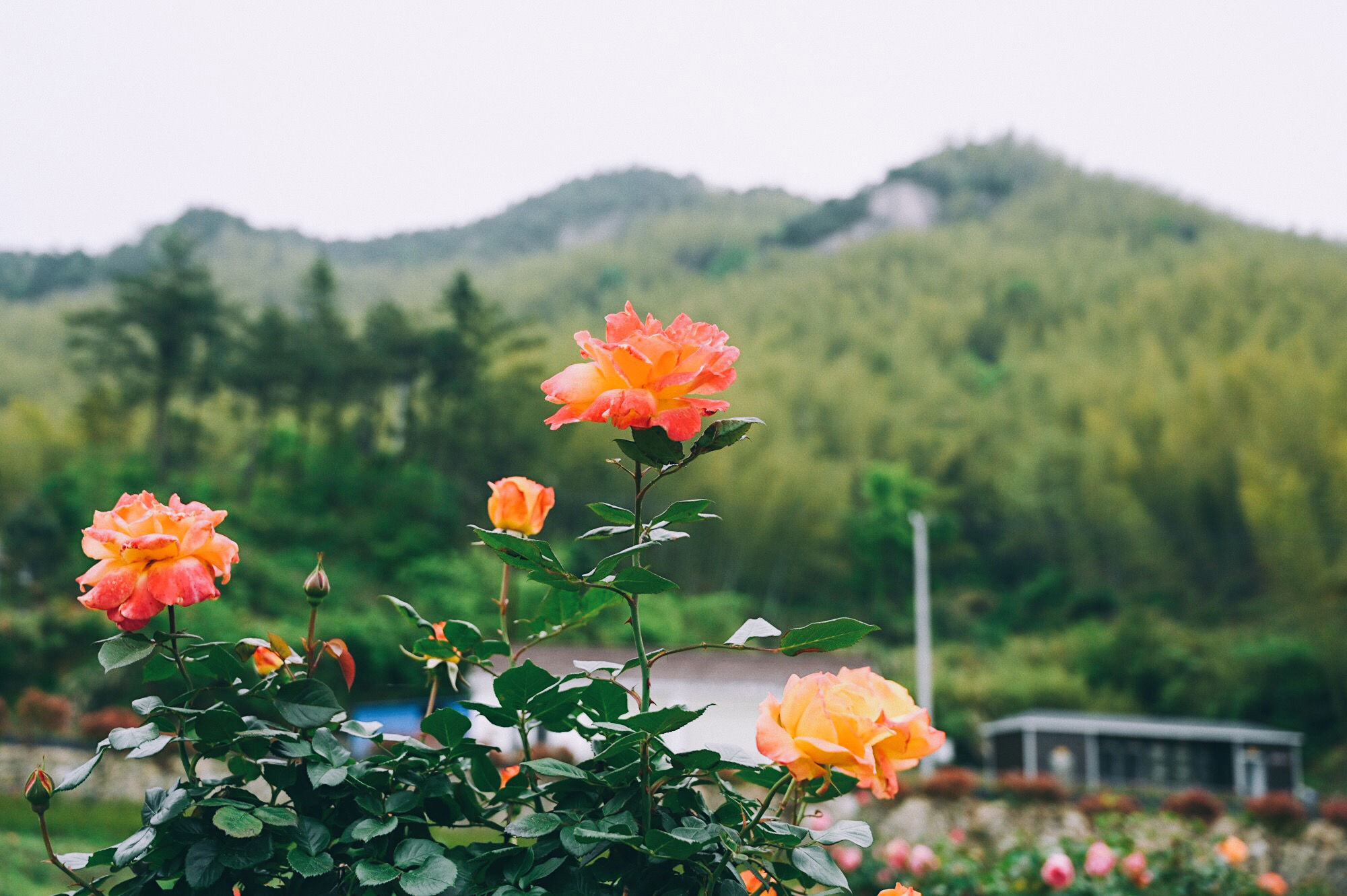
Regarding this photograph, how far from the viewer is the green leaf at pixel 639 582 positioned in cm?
61

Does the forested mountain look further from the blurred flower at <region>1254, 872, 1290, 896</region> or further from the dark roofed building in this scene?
the blurred flower at <region>1254, 872, 1290, 896</region>

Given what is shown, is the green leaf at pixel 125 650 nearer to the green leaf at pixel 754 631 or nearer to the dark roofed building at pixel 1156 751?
the green leaf at pixel 754 631

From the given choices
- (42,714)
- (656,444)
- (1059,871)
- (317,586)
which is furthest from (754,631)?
(42,714)

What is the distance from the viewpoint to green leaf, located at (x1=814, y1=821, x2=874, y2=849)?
63 centimetres

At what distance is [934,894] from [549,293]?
106ft

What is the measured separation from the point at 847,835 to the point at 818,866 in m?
0.06

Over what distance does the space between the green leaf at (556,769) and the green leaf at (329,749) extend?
0.14 meters

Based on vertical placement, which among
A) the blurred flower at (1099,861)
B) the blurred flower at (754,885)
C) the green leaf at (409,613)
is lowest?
the blurred flower at (1099,861)

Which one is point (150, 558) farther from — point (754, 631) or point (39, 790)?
point (754, 631)

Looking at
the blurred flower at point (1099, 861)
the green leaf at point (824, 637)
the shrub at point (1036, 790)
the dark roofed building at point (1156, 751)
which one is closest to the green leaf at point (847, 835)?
the green leaf at point (824, 637)

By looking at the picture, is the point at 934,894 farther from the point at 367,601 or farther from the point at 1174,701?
the point at 1174,701

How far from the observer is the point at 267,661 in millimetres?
761

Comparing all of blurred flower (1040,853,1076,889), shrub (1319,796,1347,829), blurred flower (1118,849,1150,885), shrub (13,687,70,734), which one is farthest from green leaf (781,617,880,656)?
shrub (13,687,70,734)

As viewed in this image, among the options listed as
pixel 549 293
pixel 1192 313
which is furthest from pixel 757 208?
pixel 1192 313
